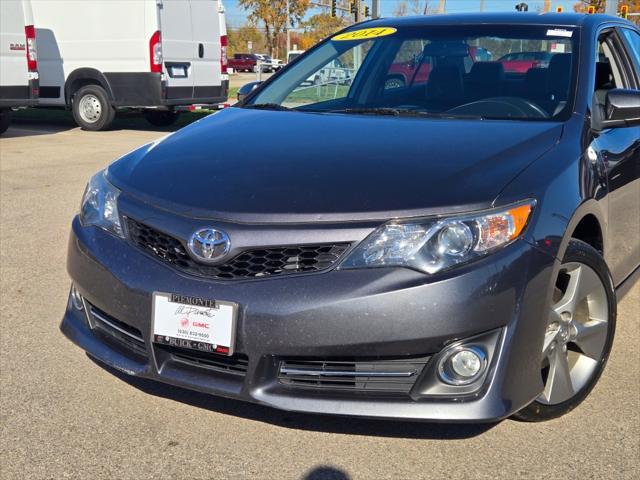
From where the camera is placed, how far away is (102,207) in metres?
3.00

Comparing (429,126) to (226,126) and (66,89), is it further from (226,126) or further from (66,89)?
(66,89)

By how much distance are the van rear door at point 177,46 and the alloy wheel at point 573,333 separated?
10577mm

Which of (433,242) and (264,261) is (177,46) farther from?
(433,242)

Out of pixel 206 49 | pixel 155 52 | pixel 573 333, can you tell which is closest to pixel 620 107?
pixel 573 333

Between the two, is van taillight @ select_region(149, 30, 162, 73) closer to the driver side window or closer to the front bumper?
the driver side window

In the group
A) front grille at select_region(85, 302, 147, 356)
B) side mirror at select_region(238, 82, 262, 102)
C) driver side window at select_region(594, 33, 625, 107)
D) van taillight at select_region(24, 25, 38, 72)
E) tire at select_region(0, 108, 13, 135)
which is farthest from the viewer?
tire at select_region(0, 108, 13, 135)

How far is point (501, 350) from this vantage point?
247 centimetres

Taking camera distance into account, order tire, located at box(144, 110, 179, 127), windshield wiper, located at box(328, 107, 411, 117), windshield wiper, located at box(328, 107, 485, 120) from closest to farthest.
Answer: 1. windshield wiper, located at box(328, 107, 485, 120)
2. windshield wiper, located at box(328, 107, 411, 117)
3. tire, located at box(144, 110, 179, 127)

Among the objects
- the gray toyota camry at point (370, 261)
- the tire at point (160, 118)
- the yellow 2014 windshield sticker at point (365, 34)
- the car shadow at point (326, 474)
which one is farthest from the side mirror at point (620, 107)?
the tire at point (160, 118)

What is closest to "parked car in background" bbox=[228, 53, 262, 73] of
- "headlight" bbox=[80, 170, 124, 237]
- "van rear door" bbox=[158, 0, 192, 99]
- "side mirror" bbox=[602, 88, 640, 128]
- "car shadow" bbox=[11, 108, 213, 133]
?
"car shadow" bbox=[11, 108, 213, 133]

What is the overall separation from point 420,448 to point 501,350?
567 mm

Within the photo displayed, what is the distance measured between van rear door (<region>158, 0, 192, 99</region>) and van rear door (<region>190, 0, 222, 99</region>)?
129mm

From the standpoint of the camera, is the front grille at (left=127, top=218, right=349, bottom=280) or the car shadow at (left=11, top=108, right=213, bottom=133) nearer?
the front grille at (left=127, top=218, right=349, bottom=280)

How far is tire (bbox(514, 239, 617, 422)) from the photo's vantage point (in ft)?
9.30
